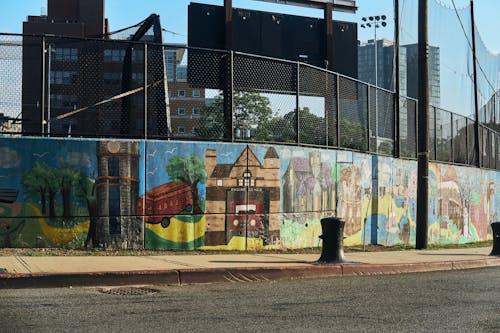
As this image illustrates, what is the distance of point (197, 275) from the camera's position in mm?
9844

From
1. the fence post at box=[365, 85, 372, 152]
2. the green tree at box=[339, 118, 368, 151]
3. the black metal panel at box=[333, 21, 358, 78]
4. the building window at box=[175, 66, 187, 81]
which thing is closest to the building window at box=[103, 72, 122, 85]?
the building window at box=[175, 66, 187, 81]

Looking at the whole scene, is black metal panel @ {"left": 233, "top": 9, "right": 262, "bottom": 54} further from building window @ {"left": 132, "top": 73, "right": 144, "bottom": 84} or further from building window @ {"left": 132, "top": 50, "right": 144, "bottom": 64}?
building window @ {"left": 132, "top": 50, "right": 144, "bottom": 64}

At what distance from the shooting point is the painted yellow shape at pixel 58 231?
11656 millimetres

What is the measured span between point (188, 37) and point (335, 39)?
7.58 metres

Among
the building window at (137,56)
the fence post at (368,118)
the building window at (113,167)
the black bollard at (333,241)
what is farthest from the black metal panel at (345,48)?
the building window at (113,167)

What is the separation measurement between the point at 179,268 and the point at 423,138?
31.8 feet

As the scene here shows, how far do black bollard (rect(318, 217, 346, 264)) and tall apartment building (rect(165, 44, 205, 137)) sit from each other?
3756 millimetres

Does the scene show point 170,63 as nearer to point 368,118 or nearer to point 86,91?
point 86,91

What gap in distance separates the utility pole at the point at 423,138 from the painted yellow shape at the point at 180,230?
6.88 metres

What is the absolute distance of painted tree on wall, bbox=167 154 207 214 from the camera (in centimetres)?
1286

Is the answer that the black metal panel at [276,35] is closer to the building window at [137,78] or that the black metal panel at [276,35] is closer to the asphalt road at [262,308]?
the building window at [137,78]

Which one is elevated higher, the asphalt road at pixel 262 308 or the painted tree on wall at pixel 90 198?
the painted tree on wall at pixel 90 198

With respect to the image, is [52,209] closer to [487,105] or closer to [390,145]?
[390,145]

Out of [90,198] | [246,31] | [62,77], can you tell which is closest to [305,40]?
[246,31]
